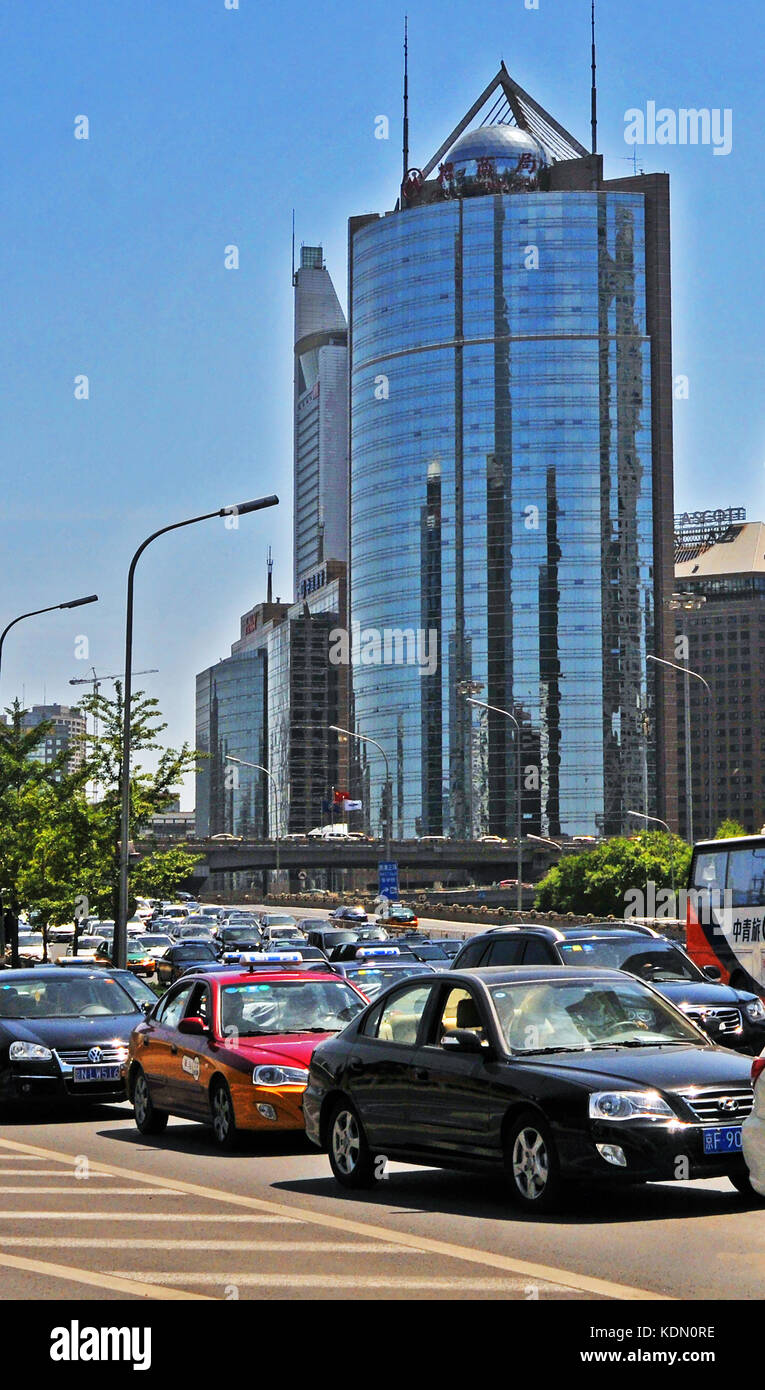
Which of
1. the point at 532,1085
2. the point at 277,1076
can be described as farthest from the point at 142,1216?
the point at 277,1076

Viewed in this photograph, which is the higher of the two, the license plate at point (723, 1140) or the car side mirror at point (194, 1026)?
the car side mirror at point (194, 1026)

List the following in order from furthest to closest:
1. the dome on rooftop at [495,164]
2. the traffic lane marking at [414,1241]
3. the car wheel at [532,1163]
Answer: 1. the dome on rooftop at [495,164]
2. the car wheel at [532,1163]
3. the traffic lane marking at [414,1241]

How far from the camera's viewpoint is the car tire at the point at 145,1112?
1658 centimetres

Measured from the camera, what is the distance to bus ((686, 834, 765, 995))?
2781 centimetres

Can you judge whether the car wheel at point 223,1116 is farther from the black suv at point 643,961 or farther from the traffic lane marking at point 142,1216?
the black suv at point 643,961

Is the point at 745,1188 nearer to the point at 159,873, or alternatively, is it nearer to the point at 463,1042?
the point at 463,1042

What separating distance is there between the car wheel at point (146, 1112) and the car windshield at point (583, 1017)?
5.96 meters

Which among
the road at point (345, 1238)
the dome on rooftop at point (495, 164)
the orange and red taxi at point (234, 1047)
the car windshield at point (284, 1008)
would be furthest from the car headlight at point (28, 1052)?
the dome on rooftop at point (495, 164)

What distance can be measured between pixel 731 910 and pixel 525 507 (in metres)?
142

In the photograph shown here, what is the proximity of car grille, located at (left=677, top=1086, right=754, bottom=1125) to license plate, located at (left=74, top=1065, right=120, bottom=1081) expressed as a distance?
29.9 ft

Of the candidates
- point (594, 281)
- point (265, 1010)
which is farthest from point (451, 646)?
point (265, 1010)

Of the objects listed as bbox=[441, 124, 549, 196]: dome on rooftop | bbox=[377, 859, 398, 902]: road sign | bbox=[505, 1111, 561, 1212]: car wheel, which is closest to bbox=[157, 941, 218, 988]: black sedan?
bbox=[377, 859, 398, 902]: road sign

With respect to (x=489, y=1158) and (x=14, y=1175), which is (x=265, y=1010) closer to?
(x=14, y=1175)
